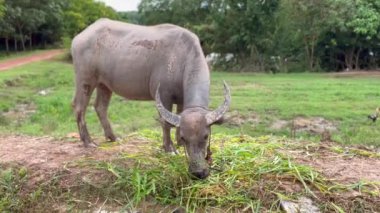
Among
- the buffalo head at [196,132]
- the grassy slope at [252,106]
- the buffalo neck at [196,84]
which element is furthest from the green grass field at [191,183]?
the grassy slope at [252,106]

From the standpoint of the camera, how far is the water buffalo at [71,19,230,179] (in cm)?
608

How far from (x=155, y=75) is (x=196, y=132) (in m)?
1.48

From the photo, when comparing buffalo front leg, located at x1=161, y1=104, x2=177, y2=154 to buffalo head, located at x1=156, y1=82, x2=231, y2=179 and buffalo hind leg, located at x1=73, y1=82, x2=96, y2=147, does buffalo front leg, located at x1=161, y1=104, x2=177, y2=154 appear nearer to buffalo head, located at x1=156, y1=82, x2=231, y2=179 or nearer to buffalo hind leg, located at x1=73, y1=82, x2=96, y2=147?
buffalo head, located at x1=156, y1=82, x2=231, y2=179

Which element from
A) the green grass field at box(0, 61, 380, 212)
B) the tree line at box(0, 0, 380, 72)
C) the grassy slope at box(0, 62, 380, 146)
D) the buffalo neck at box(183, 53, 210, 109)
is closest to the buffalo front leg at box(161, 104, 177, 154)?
the green grass field at box(0, 61, 380, 212)

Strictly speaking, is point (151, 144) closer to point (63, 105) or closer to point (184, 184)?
point (184, 184)

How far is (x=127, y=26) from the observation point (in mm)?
7961

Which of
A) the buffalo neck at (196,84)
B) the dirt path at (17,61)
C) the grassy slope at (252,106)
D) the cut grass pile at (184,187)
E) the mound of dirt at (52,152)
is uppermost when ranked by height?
the buffalo neck at (196,84)

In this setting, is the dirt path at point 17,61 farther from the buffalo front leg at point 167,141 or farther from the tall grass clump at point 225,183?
the tall grass clump at point 225,183

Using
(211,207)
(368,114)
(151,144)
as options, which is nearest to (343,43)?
(368,114)

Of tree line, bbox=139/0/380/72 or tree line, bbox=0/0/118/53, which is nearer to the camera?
tree line, bbox=139/0/380/72

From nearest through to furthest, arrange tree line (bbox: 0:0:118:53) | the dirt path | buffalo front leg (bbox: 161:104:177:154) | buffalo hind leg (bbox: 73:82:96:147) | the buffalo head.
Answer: the buffalo head → buffalo front leg (bbox: 161:104:177:154) → buffalo hind leg (bbox: 73:82:96:147) → the dirt path → tree line (bbox: 0:0:118:53)

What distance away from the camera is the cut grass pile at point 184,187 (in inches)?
240

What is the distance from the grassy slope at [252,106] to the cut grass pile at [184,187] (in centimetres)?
374

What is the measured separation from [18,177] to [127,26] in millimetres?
2650
